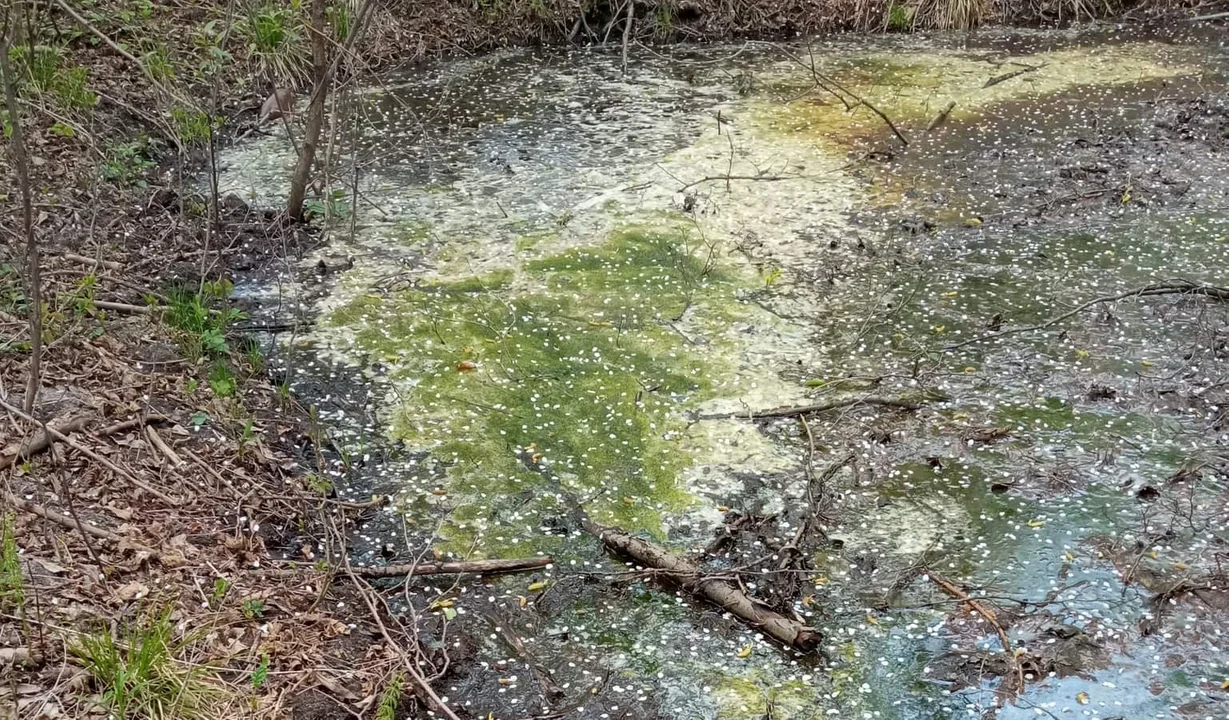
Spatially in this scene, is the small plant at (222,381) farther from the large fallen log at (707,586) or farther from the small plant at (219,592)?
the large fallen log at (707,586)

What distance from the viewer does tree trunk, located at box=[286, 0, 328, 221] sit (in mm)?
5418

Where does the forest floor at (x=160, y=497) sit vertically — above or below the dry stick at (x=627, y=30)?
below

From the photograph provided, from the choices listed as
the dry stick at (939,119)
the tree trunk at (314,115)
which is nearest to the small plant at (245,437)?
the tree trunk at (314,115)

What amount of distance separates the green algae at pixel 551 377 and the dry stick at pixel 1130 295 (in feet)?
4.35

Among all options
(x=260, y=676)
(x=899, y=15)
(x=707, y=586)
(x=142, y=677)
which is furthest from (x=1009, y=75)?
(x=142, y=677)

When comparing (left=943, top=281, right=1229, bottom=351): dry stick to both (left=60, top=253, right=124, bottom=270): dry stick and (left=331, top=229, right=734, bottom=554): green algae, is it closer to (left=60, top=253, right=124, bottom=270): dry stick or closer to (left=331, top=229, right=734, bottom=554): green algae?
(left=331, top=229, right=734, bottom=554): green algae

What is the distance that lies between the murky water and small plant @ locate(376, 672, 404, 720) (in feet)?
0.65

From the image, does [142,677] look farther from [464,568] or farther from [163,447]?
[163,447]

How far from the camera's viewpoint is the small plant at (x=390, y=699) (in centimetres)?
286

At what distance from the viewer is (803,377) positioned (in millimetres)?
4688

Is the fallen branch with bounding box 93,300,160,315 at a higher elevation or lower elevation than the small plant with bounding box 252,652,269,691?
higher

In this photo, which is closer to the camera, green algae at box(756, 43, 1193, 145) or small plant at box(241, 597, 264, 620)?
small plant at box(241, 597, 264, 620)

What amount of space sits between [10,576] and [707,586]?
6.98 ft

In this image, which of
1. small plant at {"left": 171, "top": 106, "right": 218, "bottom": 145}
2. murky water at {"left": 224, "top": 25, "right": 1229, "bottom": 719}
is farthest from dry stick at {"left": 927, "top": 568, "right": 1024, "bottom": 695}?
small plant at {"left": 171, "top": 106, "right": 218, "bottom": 145}
